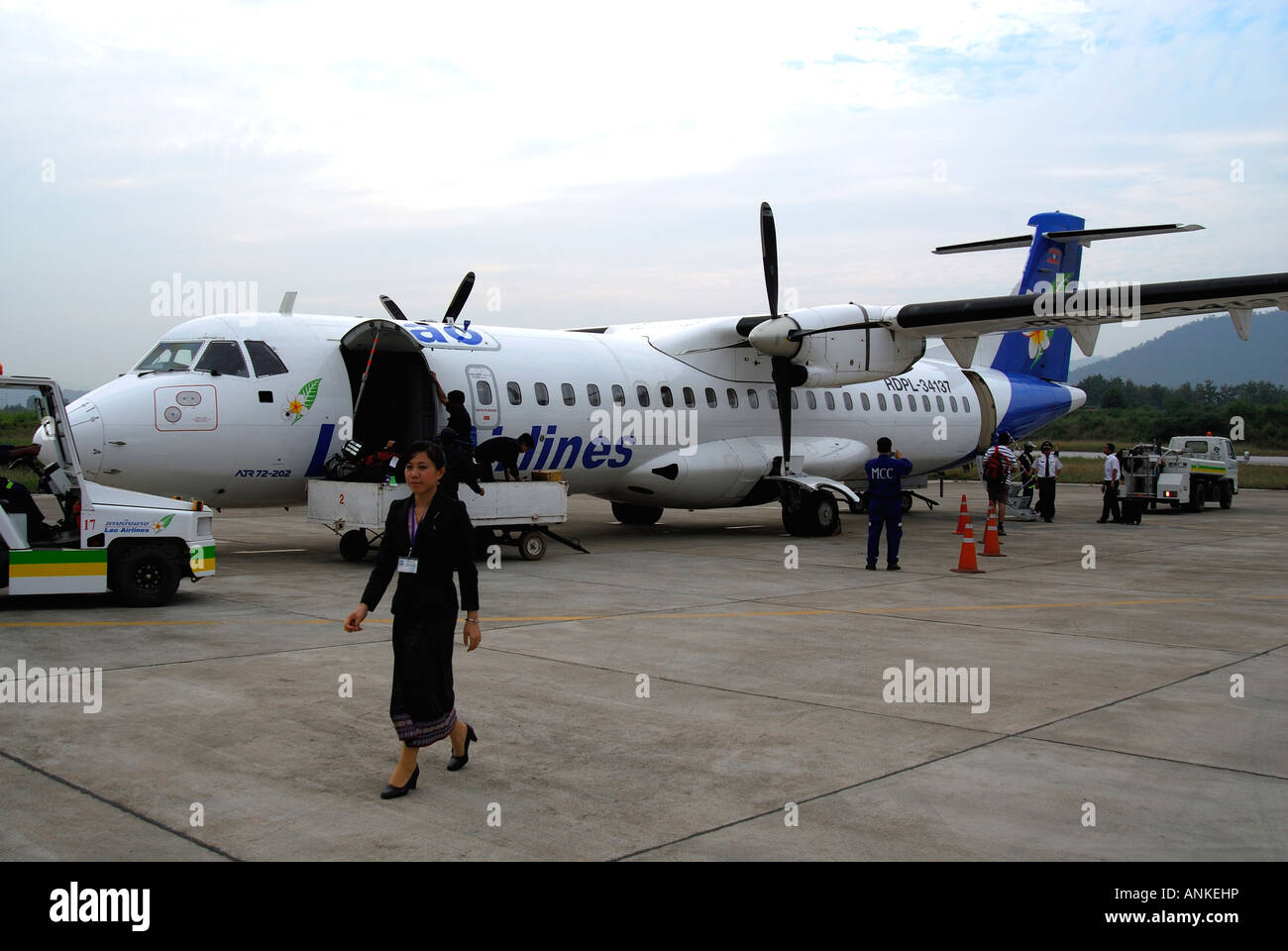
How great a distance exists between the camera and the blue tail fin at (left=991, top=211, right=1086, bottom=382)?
23.7 metres

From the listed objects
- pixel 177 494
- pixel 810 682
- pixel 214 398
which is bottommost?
pixel 810 682

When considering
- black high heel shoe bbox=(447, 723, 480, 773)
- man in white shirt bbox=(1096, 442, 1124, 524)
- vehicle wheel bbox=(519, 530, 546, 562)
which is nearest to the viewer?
black high heel shoe bbox=(447, 723, 480, 773)

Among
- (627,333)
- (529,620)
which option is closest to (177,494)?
(529,620)

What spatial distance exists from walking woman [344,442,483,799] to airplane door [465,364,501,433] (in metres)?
9.99

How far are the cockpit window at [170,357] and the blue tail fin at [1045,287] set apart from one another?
1625 cm

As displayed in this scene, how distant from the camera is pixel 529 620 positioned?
10117 mm

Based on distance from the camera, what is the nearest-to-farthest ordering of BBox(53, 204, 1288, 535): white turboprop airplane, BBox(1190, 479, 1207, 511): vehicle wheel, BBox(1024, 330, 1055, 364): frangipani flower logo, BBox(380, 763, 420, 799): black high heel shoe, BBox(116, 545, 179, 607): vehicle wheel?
BBox(380, 763, 420, 799): black high heel shoe
BBox(116, 545, 179, 607): vehicle wheel
BBox(53, 204, 1288, 535): white turboprop airplane
BBox(1024, 330, 1055, 364): frangipani flower logo
BBox(1190, 479, 1207, 511): vehicle wheel

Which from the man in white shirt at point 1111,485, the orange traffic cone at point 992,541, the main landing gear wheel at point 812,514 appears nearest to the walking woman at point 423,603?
the orange traffic cone at point 992,541

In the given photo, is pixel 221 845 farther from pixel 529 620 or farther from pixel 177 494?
pixel 177 494

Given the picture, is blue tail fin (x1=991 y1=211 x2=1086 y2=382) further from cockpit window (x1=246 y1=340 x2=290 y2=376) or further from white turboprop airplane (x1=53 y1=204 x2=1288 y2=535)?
cockpit window (x1=246 y1=340 x2=290 y2=376)

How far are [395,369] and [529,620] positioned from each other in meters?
6.94

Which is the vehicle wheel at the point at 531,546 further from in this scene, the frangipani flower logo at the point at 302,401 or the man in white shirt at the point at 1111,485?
the man in white shirt at the point at 1111,485

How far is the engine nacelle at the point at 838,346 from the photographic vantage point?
18.2 m

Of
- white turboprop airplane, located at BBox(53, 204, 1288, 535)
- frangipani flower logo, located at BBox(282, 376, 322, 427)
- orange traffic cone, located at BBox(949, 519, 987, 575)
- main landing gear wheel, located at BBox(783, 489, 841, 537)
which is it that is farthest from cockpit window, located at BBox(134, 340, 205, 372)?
orange traffic cone, located at BBox(949, 519, 987, 575)
